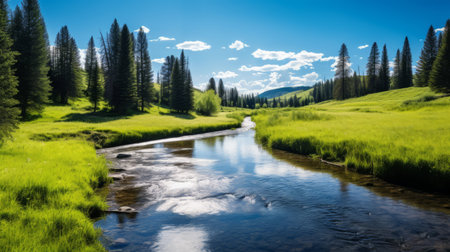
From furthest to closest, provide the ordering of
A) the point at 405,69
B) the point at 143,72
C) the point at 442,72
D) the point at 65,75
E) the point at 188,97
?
the point at 405,69, the point at 188,97, the point at 143,72, the point at 65,75, the point at 442,72

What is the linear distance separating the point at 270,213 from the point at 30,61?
44.4 m

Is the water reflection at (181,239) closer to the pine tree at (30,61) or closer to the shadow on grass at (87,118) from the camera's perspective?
the shadow on grass at (87,118)

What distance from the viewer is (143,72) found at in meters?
61.9

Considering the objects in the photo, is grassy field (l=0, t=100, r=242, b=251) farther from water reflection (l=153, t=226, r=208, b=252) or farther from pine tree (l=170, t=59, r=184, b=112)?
pine tree (l=170, t=59, r=184, b=112)

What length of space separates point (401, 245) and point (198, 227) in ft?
17.2

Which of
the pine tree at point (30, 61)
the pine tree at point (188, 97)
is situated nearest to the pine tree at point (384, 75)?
the pine tree at point (188, 97)

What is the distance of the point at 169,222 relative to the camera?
7.36m

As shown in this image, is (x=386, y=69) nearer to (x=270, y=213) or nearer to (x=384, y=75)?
(x=384, y=75)

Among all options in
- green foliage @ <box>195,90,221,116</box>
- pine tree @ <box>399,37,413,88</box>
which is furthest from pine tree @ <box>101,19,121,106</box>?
pine tree @ <box>399,37,413,88</box>

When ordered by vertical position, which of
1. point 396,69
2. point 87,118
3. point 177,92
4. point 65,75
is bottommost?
point 87,118

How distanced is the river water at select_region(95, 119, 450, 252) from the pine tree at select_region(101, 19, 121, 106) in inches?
1716

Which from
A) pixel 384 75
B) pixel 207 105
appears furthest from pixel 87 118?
pixel 384 75

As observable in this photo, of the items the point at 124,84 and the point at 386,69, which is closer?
the point at 124,84

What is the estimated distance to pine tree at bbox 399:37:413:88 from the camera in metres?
86.6
